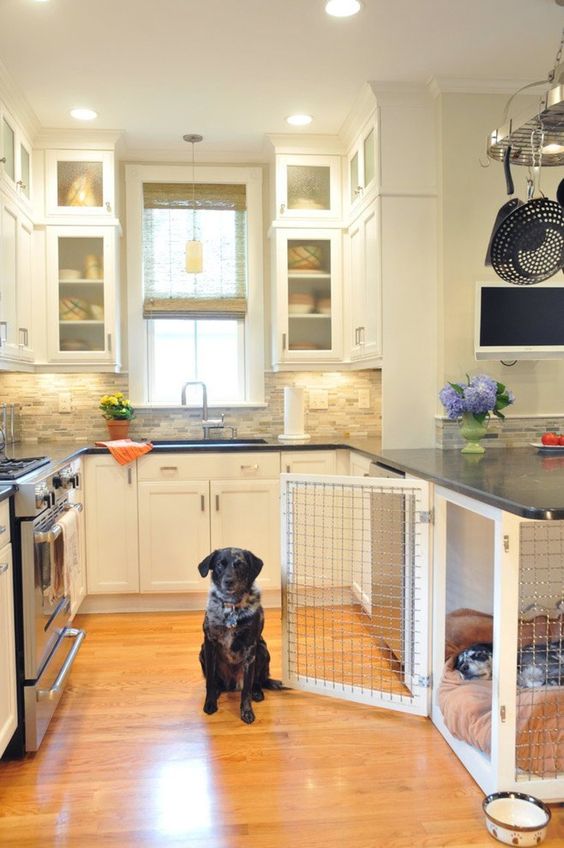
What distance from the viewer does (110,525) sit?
369 centimetres

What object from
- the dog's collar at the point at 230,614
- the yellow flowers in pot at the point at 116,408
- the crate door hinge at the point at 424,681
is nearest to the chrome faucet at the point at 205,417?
the yellow flowers in pot at the point at 116,408

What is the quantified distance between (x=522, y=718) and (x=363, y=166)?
2.81 meters

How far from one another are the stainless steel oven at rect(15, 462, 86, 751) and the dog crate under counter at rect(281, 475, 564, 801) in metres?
0.88

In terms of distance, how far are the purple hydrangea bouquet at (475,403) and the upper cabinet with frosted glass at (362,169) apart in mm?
1132

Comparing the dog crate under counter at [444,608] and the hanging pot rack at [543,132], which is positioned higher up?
the hanging pot rack at [543,132]

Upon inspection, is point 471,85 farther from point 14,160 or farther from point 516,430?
point 14,160

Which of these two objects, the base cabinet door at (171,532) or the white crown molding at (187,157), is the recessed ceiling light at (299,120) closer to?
the white crown molding at (187,157)

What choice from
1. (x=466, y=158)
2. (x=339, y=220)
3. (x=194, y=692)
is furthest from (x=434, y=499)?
(x=339, y=220)

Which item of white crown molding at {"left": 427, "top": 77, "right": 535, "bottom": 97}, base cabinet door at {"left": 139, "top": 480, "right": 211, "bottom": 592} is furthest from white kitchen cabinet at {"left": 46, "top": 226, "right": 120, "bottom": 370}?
white crown molding at {"left": 427, "top": 77, "right": 535, "bottom": 97}

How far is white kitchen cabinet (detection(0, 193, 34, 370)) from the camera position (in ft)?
10.8

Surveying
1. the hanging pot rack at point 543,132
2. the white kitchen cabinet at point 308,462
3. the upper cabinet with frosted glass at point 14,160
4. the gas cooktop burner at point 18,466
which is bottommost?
the white kitchen cabinet at point 308,462

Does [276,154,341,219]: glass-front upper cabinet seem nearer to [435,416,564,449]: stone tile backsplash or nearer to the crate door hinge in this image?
[435,416,564,449]: stone tile backsplash

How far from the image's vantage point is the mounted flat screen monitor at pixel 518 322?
3.33 metres

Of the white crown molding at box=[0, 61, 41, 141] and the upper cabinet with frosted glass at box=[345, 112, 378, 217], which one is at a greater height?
the white crown molding at box=[0, 61, 41, 141]
